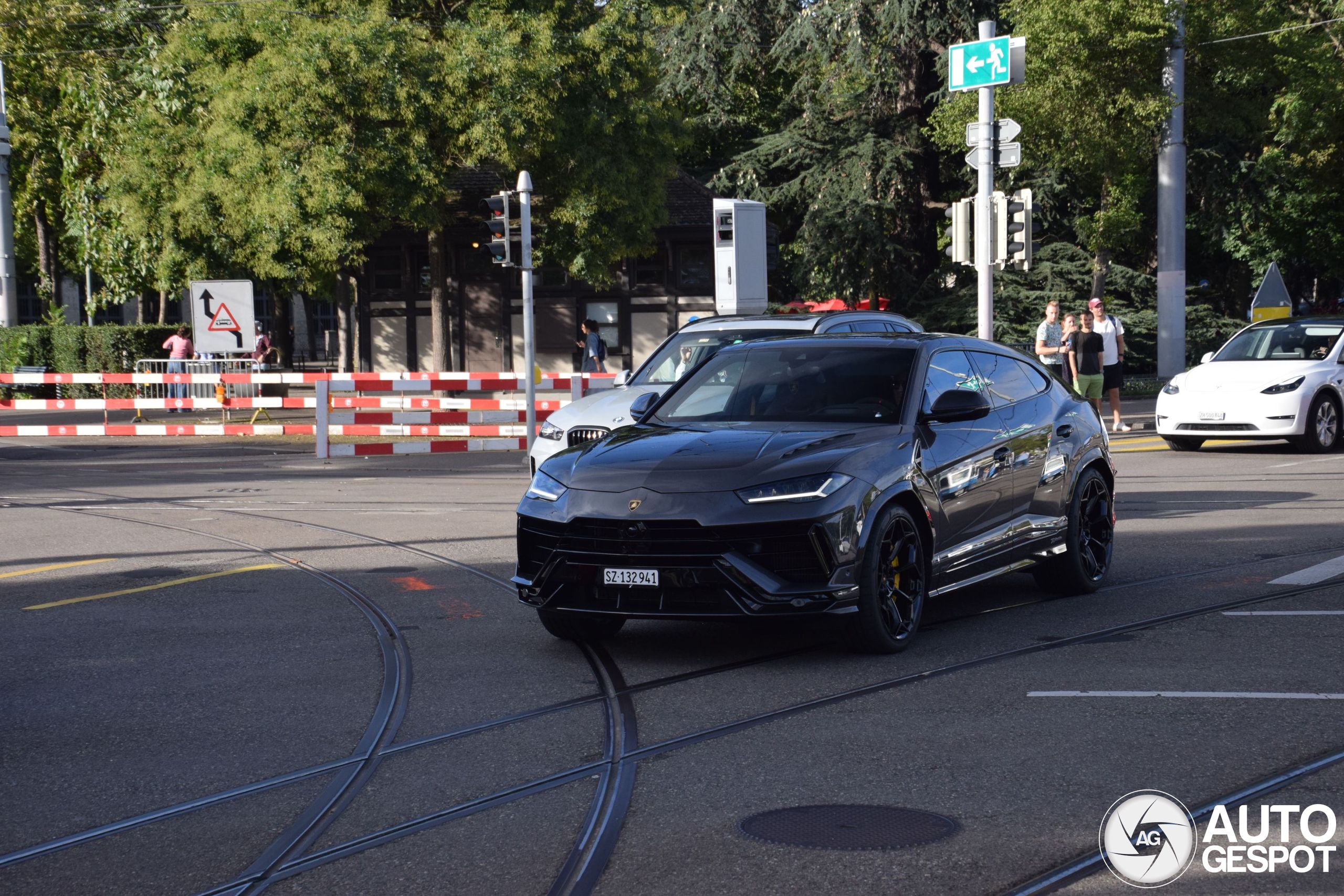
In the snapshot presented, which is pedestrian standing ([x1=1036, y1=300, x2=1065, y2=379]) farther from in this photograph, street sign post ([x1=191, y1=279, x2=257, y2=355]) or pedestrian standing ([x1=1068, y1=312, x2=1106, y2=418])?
street sign post ([x1=191, y1=279, x2=257, y2=355])

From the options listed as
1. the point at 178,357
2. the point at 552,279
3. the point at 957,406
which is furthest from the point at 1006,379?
the point at 552,279

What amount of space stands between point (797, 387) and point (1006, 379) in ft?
5.12

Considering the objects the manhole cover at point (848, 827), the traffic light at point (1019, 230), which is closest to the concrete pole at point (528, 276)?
the traffic light at point (1019, 230)

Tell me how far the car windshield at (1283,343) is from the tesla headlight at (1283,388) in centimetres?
73

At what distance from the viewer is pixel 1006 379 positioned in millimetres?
9211

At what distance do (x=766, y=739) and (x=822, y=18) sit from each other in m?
31.9

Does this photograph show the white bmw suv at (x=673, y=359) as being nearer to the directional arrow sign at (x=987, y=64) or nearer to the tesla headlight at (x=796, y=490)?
the tesla headlight at (x=796, y=490)

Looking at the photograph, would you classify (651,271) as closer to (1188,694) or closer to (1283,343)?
(1283,343)

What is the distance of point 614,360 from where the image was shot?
45.2 meters

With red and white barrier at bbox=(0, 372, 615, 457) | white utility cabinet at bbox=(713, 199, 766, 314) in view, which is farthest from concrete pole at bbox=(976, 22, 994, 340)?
red and white barrier at bbox=(0, 372, 615, 457)

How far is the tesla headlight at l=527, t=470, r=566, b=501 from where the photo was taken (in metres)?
7.49

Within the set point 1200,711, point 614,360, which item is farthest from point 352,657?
point 614,360

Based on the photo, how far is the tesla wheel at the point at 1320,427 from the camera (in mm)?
18922

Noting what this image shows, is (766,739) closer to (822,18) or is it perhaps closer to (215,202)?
(215,202)
